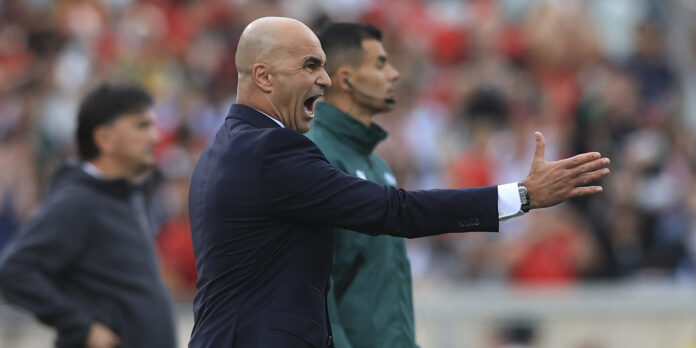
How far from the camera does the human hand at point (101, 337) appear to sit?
5.45 meters

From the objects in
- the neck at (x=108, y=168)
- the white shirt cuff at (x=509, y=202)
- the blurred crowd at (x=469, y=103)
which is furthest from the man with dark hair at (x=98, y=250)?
the blurred crowd at (x=469, y=103)

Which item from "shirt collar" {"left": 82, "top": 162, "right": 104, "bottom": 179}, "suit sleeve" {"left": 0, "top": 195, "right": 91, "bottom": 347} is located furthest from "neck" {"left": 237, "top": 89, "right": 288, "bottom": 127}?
"shirt collar" {"left": 82, "top": 162, "right": 104, "bottom": 179}

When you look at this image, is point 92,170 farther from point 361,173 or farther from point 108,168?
point 361,173

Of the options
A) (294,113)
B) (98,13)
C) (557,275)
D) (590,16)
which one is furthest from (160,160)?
(294,113)

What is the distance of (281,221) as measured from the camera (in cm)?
378

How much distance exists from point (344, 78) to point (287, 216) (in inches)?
58.0

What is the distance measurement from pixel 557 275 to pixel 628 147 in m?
2.10

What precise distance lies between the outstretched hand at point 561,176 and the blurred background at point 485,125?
5.24 m

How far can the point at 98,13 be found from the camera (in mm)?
13375

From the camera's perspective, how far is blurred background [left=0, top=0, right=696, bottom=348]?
922 cm

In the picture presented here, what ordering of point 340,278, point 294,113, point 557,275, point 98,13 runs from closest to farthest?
point 294,113, point 340,278, point 557,275, point 98,13

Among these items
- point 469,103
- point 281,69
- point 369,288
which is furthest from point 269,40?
point 469,103

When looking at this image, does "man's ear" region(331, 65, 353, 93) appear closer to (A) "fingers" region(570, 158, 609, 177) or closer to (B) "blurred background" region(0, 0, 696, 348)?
(A) "fingers" region(570, 158, 609, 177)

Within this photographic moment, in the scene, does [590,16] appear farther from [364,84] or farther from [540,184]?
[540,184]
